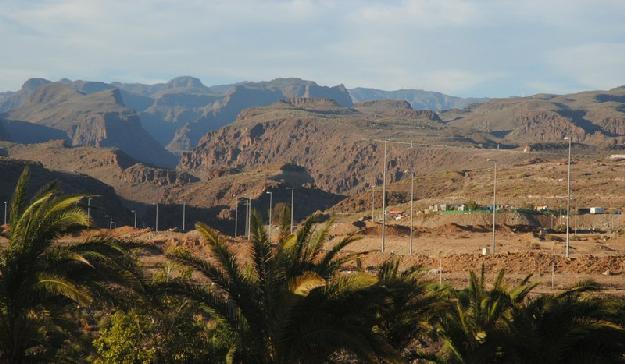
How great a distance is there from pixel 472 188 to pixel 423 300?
117 m

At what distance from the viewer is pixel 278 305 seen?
47.3 ft

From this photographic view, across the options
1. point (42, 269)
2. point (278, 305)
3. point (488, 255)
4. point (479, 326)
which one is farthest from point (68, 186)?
point (278, 305)

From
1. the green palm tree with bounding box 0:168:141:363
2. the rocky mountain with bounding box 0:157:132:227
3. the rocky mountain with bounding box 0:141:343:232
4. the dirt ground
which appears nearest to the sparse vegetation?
the green palm tree with bounding box 0:168:141:363

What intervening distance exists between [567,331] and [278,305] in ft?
20.8

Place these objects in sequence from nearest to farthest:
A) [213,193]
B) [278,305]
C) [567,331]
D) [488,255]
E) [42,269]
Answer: [278,305] < [42,269] < [567,331] < [488,255] < [213,193]

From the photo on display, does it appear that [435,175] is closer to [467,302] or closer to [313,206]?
[313,206]

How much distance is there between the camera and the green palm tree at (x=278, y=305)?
48.4 feet

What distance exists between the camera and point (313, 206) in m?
155

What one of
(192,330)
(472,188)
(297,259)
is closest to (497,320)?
(297,259)

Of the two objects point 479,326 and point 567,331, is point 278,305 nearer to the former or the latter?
point 479,326

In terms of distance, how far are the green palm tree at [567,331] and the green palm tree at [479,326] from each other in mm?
285

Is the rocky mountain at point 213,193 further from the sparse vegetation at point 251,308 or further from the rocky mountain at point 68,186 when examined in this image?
the sparse vegetation at point 251,308

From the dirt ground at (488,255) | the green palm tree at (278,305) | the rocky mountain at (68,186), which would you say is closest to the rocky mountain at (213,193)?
the rocky mountain at (68,186)

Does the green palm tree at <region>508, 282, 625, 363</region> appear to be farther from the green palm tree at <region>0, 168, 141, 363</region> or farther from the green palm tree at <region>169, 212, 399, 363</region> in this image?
the green palm tree at <region>0, 168, 141, 363</region>
